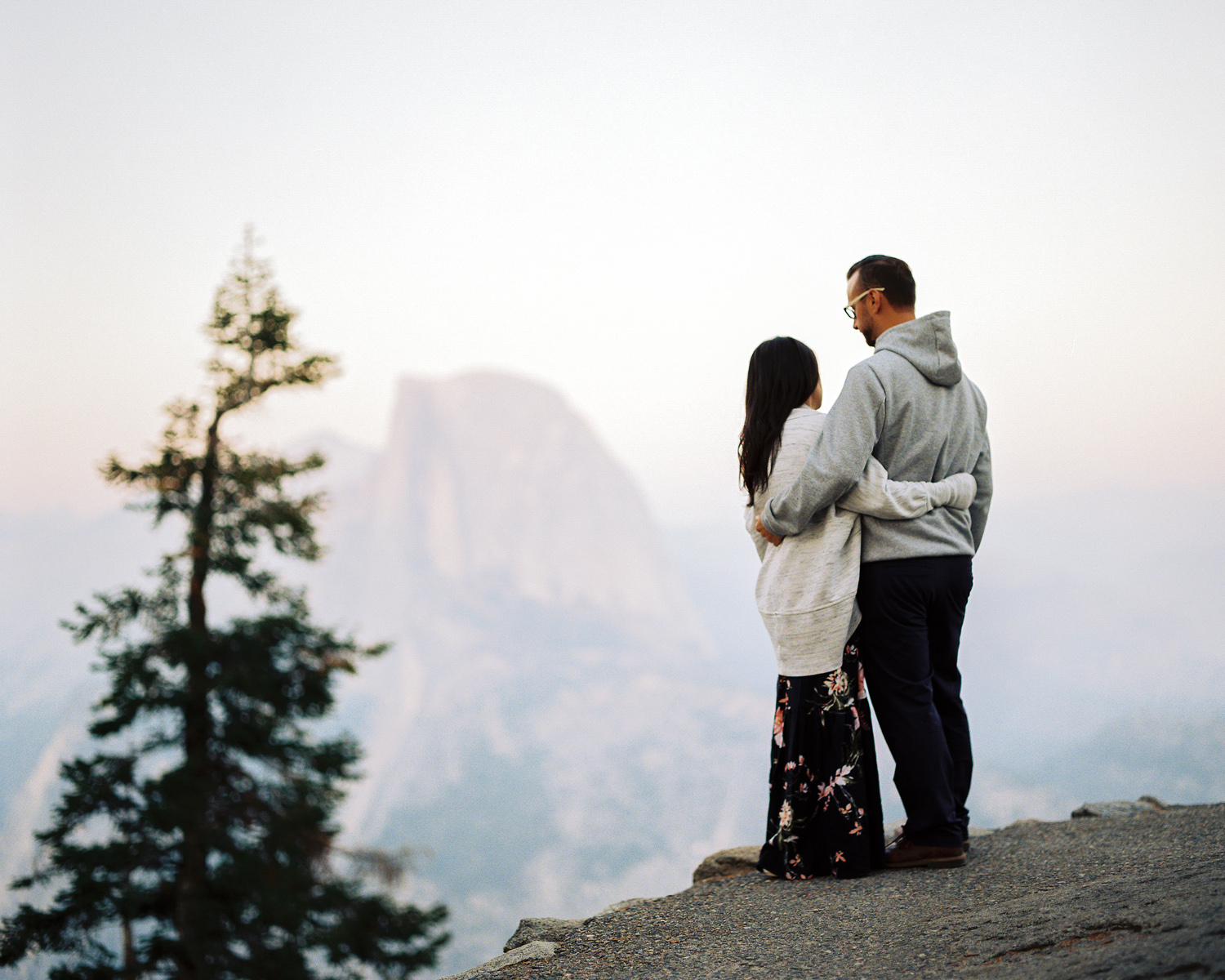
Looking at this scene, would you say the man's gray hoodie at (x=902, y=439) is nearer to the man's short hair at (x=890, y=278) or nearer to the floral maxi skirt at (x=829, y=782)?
the man's short hair at (x=890, y=278)

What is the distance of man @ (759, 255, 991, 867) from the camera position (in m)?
3.09

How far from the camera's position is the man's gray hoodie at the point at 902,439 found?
10.00 ft

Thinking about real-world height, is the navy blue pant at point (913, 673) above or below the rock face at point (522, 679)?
below

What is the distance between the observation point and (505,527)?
114 metres

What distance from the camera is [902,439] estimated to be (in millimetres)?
3199

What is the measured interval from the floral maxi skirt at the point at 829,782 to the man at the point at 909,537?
85 millimetres

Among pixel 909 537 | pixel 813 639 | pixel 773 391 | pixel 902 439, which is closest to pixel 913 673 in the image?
pixel 813 639

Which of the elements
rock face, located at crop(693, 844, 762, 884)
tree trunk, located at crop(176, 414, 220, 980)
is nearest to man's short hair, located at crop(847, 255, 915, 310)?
rock face, located at crop(693, 844, 762, 884)

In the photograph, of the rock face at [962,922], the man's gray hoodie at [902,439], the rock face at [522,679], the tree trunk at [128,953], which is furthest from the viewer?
the rock face at [522,679]

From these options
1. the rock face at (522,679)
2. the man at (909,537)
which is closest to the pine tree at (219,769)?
the man at (909,537)

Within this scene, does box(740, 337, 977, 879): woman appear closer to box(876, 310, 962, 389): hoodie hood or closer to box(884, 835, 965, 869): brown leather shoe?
box(884, 835, 965, 869): brown leather shoe

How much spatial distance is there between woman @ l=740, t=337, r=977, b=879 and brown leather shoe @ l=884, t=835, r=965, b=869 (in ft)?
0.20

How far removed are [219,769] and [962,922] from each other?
936cm

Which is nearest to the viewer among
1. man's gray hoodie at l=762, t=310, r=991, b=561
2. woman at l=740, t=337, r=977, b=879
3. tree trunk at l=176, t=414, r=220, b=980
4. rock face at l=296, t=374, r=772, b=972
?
man's gray hoodie at l=762, t=310, r=991, b=561
